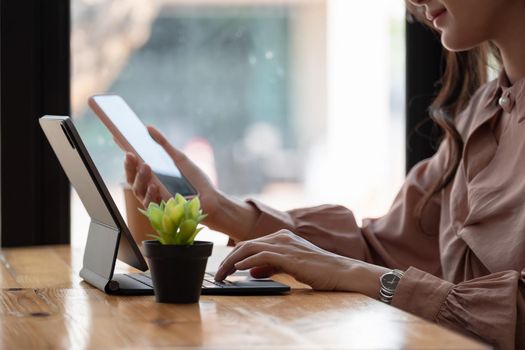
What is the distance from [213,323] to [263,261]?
336 mm

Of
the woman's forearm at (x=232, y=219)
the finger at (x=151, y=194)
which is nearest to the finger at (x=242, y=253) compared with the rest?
the finger at (x=151, y=194)

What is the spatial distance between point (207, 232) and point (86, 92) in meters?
0.51

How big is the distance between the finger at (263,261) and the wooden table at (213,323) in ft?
0.16

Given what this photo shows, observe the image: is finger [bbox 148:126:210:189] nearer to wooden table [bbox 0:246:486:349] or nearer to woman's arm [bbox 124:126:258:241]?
woman's arm [bbox 124:126:258:241]

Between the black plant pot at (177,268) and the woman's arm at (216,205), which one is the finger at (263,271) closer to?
the black plant pot at (177,268)

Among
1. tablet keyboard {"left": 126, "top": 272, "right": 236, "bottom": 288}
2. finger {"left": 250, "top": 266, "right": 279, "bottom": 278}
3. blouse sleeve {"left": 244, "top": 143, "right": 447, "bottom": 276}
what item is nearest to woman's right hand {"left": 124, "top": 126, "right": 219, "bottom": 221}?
blouse sleeve {"left": 244, "top": 143, "right": 447, "bottom": 276}

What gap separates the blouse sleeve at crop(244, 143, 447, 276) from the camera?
203 centimetres

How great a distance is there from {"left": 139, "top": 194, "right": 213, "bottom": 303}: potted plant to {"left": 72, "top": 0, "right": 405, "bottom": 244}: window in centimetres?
128

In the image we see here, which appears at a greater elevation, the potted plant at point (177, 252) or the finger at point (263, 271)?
the potted plant at point (177, 252)

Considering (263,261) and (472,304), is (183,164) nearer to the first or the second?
(263,261)

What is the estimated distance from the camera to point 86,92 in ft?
8.34

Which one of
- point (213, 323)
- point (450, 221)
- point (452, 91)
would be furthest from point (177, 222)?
point (452, 91)

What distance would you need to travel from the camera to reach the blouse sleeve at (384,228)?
203 centimetres

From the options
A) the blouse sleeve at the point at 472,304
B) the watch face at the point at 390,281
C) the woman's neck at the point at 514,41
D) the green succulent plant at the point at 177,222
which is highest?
the woman's neck at the point at 514,41
